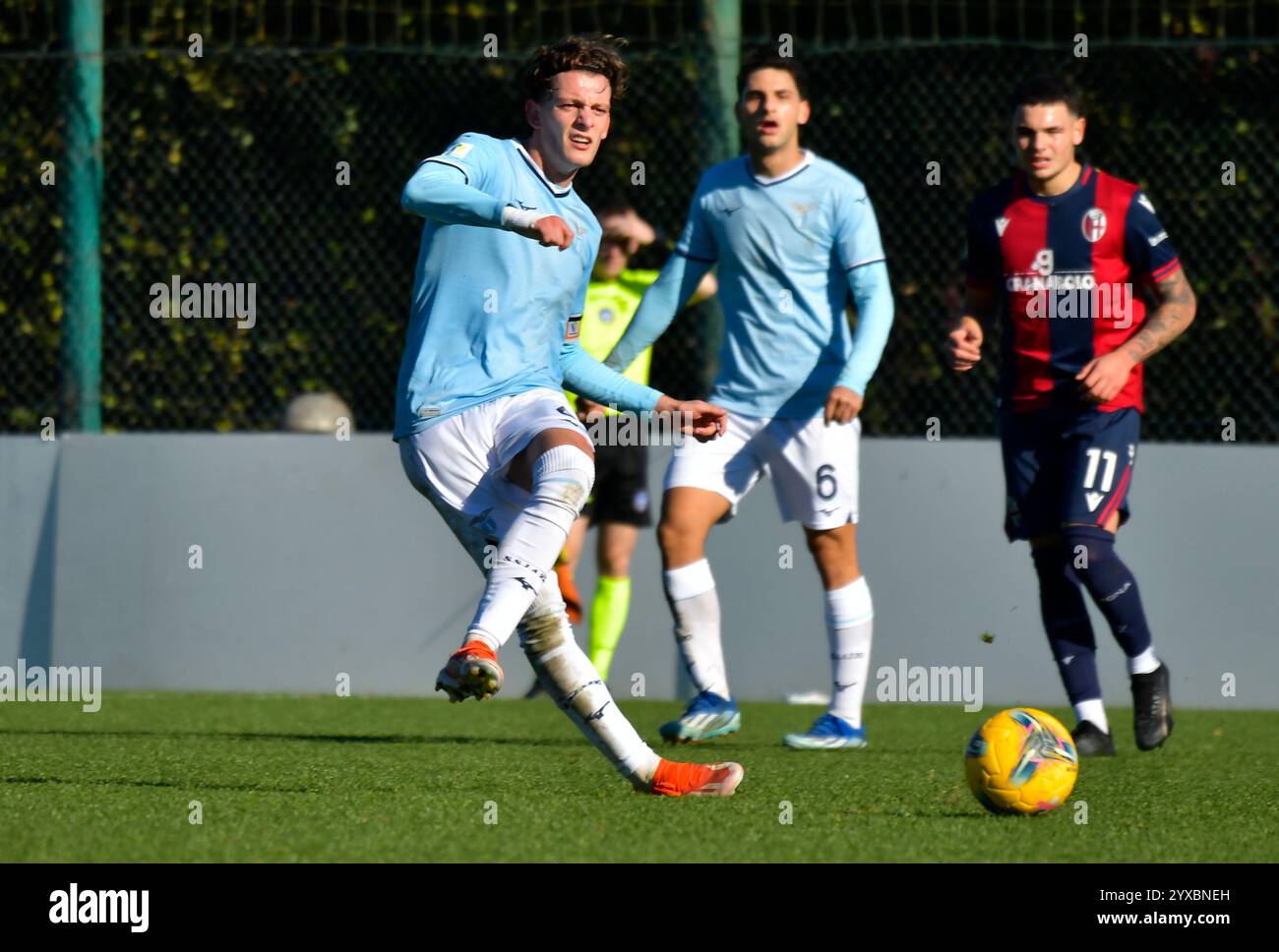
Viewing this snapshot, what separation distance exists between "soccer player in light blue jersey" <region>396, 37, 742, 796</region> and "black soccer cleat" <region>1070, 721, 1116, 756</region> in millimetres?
2062

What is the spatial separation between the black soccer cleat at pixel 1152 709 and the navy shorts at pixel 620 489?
2860 millimetres

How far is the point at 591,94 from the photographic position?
5.20 metres

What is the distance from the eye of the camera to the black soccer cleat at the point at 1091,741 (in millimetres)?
6844

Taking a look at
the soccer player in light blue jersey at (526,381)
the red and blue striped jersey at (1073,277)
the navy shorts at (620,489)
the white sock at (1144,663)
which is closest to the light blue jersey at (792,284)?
the red and blue striped jersey at (1073,277)

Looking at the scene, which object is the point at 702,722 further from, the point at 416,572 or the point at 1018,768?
the point at 416,572

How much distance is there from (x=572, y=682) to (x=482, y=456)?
590mm

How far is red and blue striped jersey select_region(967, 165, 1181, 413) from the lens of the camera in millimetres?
6875

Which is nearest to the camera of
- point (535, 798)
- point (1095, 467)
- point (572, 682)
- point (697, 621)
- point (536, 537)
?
point (536, 537)

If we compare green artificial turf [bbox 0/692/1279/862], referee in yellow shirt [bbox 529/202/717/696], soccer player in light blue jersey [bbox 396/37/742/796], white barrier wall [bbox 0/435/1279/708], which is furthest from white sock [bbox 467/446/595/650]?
white barrier wall [bbox 0/435/1279/708]

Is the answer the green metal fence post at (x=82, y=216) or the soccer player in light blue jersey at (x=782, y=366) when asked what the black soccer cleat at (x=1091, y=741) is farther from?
the green metal fence post at (x=82, y=216)

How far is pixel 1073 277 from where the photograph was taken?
689 cm

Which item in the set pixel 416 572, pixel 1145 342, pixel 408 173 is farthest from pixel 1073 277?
pixel 408 173

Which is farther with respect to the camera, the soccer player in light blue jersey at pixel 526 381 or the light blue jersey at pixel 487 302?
the light blue jersey at pixel 487 302
